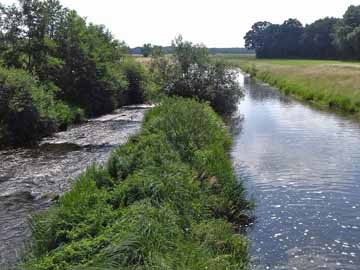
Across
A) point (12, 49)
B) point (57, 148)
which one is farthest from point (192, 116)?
point (12, 49)

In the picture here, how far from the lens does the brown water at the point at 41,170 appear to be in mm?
11359

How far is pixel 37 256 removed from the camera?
8586mm

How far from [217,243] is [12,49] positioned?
30.6 metres

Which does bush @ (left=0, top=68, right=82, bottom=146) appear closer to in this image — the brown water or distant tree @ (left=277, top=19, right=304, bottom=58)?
the brown water

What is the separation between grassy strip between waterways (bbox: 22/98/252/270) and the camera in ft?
24.9

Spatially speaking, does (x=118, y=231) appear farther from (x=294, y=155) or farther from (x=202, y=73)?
(x=202, y=73)

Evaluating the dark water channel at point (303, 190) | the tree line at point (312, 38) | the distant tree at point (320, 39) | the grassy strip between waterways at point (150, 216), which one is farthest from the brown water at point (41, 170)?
the distant tree at point (320, 39)

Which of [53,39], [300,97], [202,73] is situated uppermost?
[53,39]

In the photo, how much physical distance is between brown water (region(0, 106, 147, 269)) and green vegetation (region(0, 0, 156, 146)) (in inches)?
67.8

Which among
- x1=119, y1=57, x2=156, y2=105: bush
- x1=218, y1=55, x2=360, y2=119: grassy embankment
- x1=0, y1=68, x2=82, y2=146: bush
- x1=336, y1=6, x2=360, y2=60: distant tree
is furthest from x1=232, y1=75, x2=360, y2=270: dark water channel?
x1=336, y1=6, x2=360, y2=60: distant tree

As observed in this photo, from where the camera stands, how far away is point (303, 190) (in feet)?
51.1

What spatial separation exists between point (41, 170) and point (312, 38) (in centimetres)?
12353

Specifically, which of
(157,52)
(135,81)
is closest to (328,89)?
(157,52)

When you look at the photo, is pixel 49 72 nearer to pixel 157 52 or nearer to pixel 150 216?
pixel 157 52
